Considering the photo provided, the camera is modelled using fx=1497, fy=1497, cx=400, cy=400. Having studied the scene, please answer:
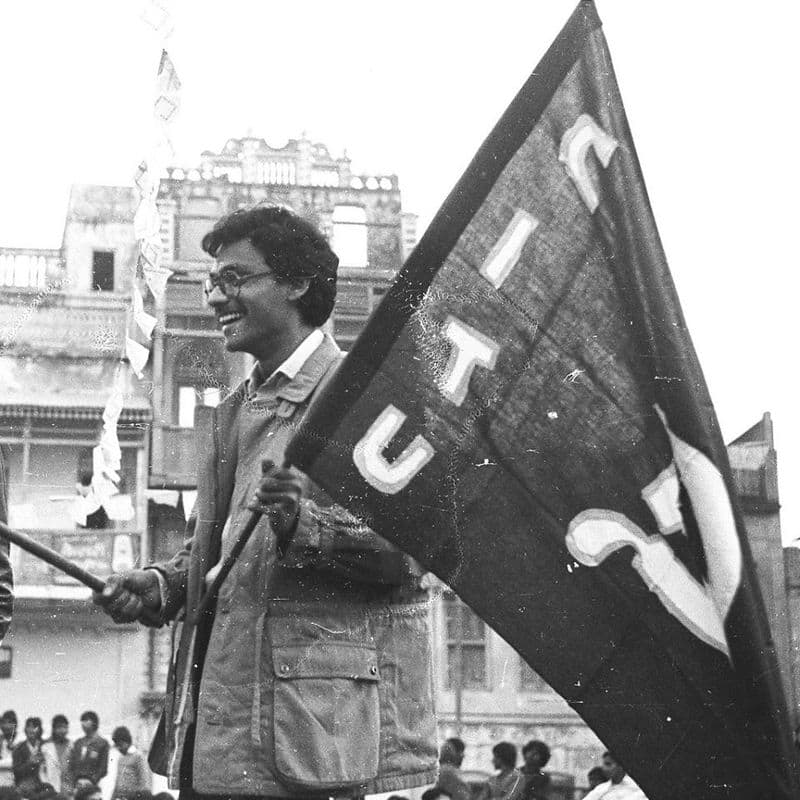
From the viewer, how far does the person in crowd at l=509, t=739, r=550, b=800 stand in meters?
12.2

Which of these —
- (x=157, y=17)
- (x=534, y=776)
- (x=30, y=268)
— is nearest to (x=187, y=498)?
(x=30, y=268)

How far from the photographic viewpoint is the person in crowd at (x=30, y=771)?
494 inches

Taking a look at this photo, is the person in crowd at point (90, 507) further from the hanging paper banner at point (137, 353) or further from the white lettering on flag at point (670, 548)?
the white lettering on flag at point (670, 548)

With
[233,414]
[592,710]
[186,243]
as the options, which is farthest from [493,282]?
[186,243]

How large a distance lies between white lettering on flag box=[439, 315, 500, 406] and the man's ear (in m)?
0.47

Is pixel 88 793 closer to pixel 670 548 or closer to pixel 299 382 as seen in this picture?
pixel 299 382

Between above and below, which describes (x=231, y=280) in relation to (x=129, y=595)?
above

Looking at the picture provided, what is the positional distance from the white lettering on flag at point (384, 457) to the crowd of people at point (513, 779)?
6.69 metres

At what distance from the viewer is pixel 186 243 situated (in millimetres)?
28953

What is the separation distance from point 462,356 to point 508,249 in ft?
1.05

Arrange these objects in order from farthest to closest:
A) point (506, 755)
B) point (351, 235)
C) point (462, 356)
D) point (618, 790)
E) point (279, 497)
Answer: point (351, 235), point (506, 755), point (618, 790), point (462, 356), point (279, 497)

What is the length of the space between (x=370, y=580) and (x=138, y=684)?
79.5ft

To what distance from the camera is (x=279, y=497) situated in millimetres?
3434

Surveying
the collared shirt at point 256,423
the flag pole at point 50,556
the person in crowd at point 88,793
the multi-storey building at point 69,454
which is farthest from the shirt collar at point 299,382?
the multi-storey building at point 69,454
